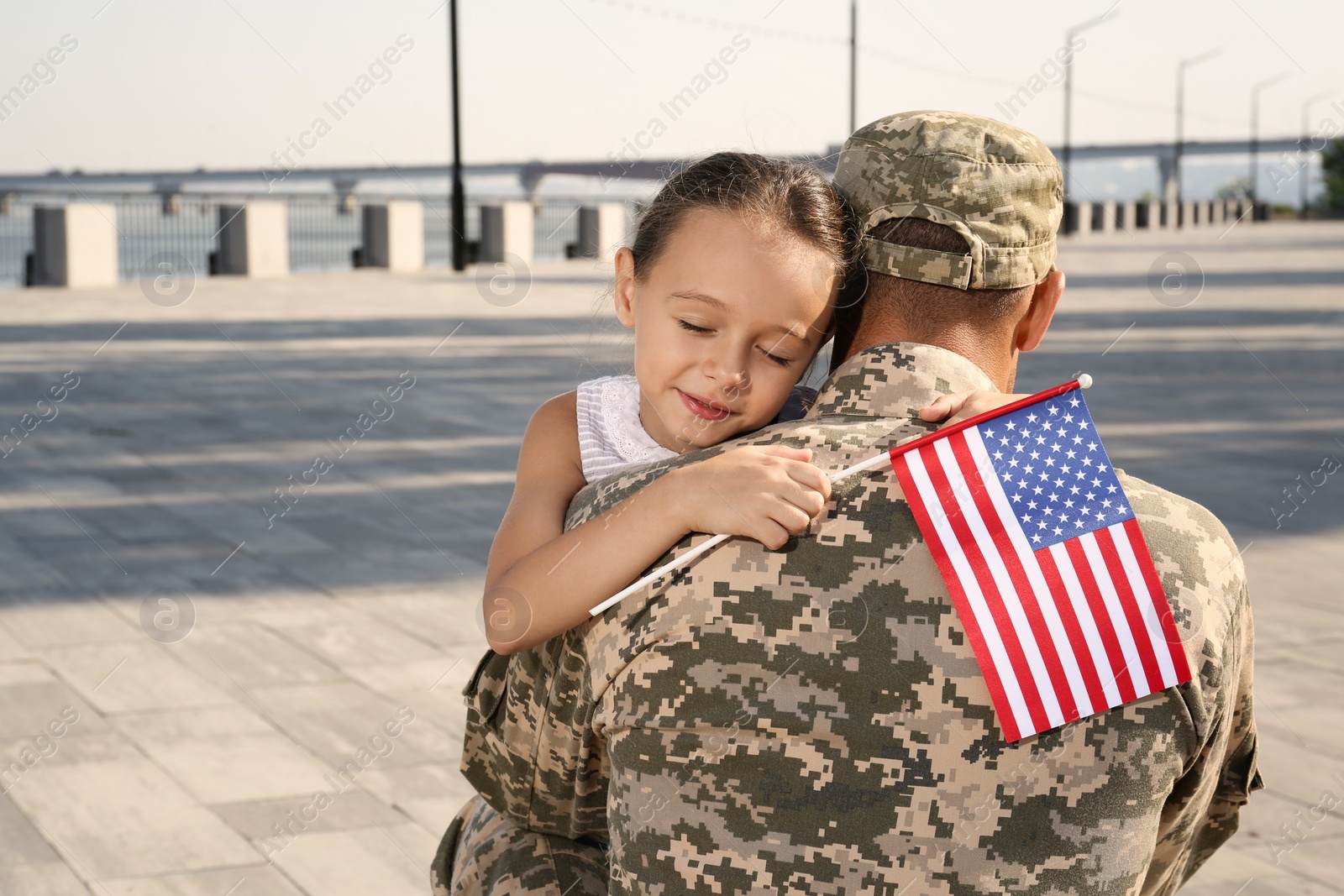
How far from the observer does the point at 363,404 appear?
34.3ft

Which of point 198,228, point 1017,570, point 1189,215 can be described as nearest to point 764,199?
point 1017,570

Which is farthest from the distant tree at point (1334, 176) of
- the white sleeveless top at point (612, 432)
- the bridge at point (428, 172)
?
the white sleeveless top at point (612, 432)

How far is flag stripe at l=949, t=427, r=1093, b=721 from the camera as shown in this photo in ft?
5.07

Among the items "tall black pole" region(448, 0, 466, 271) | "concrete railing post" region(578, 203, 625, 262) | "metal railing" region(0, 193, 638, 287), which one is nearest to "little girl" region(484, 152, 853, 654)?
"metal railing" region(0, 193, 638, 287)

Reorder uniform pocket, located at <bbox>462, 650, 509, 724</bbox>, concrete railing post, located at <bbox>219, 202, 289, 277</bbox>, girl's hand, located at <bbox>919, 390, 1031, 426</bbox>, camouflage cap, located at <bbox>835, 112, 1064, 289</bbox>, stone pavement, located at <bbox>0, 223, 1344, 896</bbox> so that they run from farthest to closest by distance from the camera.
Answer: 1. concrete railing post, located at <bbox>219, 202, 289, 277</bbox>
2. stone pavement, located at <bbox>0, 223, 1344, 896</bbox>
3. uniform pocket, located at <bbox>462, 650, 509, 724</bbox>
4. camouflage cap, located at <bbox>835, 112, 1064, 289</bbox>
5. girl's hand, located at <bbox>919, 390, 1031, 426</bbox>

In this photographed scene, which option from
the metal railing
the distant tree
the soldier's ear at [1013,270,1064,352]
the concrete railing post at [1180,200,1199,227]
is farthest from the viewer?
the distant tree

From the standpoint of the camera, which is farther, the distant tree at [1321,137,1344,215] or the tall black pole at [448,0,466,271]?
the distant tree at [1321,137,1344,215]

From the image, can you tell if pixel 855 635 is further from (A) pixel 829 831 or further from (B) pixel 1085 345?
(B) pixel 1085 345

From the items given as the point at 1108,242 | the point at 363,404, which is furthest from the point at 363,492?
the point at 1108,242

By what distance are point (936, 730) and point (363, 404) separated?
30.6 feet

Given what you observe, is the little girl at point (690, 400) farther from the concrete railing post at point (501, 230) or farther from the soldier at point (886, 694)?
the concrete railing post at point (501, 230)

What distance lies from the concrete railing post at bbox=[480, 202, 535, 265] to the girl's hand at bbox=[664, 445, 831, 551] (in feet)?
84.2

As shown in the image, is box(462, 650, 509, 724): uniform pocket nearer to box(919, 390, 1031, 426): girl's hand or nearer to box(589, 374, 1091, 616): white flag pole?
box(589, 374, 1091, 616): white flag pole

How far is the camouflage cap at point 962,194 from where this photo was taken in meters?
1.75
